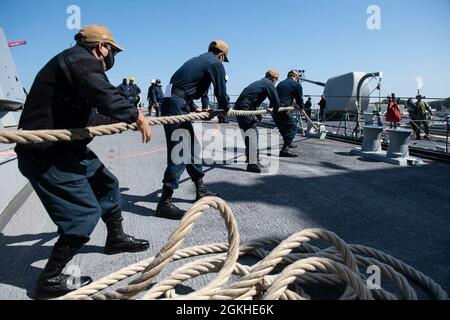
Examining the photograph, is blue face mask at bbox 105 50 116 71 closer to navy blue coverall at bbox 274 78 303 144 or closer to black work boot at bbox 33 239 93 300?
black work boot at bbox 33 239 93 300

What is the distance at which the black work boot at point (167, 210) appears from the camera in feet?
9.89

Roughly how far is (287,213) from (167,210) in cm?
118

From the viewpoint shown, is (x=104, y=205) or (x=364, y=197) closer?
(x=104, y=205)

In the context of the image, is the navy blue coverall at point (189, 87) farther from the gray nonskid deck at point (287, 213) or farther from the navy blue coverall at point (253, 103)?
the navy blue coverall at point (253, 103)

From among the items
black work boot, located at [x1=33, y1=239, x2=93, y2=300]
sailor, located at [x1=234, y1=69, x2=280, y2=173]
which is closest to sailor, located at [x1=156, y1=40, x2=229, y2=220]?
black work boot, located at [x1=33, y1=239, x2=93, y2=300]

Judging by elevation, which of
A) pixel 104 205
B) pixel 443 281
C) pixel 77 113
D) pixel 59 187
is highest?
pixel 77 113

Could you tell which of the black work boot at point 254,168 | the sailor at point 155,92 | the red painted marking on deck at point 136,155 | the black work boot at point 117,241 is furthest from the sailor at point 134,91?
the black work boot at point 117,241

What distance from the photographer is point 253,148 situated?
5223 mm

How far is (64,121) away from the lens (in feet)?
6.26

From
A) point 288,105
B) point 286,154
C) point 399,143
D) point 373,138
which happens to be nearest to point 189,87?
point 286,154

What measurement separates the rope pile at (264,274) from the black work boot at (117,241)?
0.41 meters
